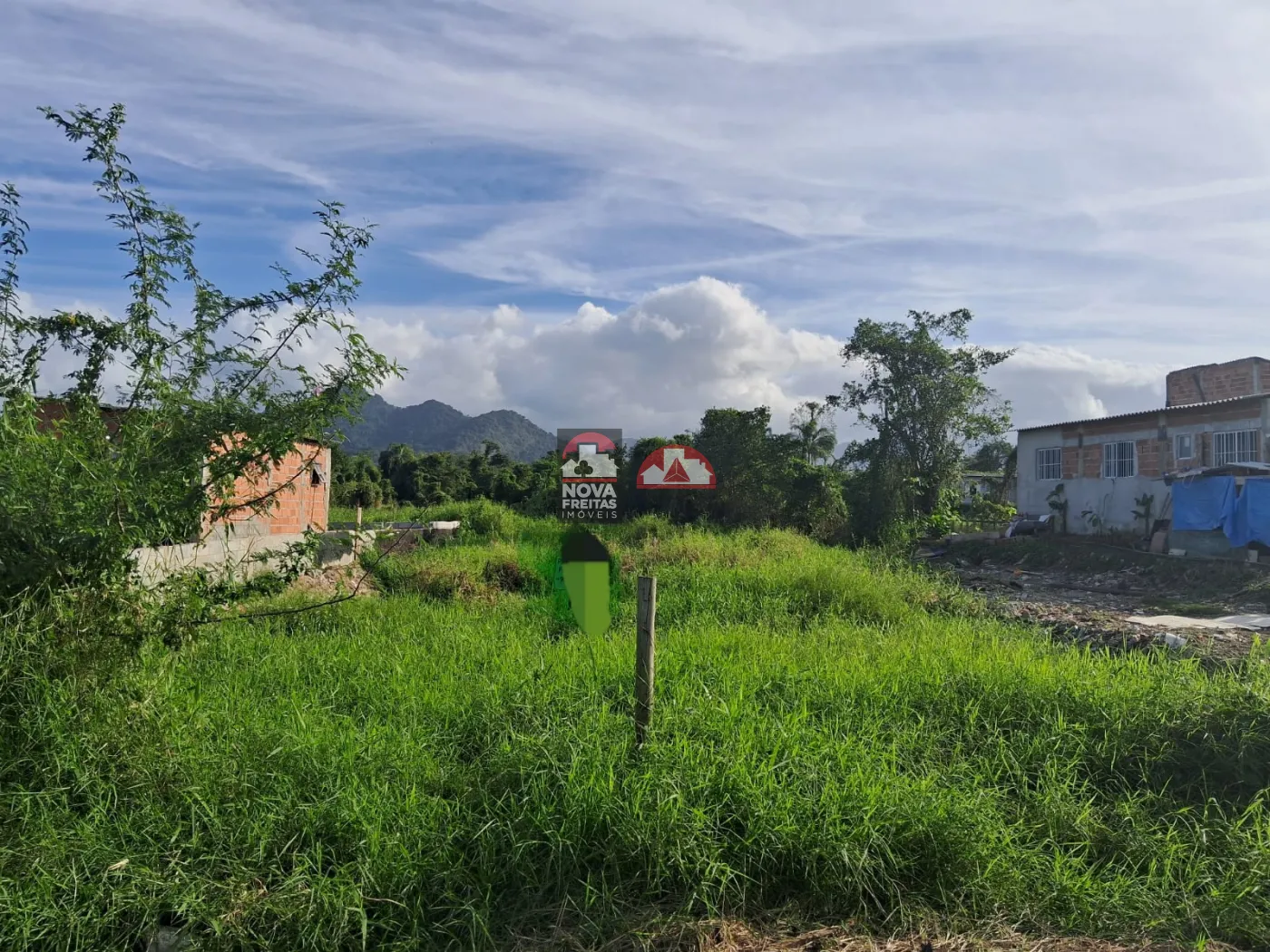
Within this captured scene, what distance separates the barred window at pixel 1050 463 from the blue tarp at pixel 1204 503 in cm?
510

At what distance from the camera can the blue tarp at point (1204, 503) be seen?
13.7 m

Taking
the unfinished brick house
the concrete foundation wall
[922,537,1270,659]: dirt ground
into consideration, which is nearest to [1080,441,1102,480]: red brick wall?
[922,537,1270,659]: dirt ground

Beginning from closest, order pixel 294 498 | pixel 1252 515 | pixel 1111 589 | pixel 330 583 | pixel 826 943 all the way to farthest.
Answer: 1. pixel 826 943
2. pixel 330 583
3. pixel 294 498
4. pixel 1111 589
5. pixel 1252 515

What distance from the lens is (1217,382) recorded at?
20.2 metres

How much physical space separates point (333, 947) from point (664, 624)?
14.8 ft

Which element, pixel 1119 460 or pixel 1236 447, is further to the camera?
pixel 1119 460

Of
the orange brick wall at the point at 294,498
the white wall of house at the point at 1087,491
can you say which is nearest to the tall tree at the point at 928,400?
the white wall of house at the point at 1087,491

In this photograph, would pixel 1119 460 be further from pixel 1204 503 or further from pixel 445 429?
pixel 445 429

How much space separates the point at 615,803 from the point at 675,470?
36.1 feet

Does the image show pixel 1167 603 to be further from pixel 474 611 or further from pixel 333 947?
pixel 333 947

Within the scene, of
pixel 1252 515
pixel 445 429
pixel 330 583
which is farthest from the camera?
pixel 445 429

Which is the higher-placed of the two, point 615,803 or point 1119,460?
point 1119,460

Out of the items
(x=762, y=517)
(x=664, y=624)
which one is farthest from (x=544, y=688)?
(x=762, y=517)

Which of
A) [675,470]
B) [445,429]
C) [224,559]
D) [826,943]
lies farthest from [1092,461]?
[445,429]
